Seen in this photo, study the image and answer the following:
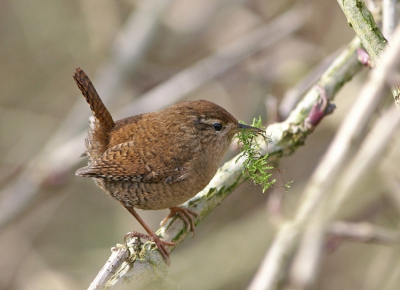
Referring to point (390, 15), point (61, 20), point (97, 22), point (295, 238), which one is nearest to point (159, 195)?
point (295, 238)

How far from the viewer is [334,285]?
199 inches

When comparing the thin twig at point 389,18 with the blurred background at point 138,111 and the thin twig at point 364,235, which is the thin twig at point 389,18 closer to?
the blurred background at point 138,111

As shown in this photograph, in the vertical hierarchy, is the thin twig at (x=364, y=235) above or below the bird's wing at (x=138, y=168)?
below

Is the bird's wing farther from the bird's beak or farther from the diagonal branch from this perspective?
the bird's beak

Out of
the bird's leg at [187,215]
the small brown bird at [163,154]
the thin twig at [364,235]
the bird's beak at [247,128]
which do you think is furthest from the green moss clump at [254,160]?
the thin twig at [364,235]

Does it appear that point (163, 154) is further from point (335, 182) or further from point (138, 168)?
point (335, 182)

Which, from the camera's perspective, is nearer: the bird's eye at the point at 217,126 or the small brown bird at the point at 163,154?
the small brown bird at the point at 163,154

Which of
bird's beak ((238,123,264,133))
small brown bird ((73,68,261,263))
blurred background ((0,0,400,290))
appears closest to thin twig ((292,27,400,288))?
bird's beak ((238,123,264,133))

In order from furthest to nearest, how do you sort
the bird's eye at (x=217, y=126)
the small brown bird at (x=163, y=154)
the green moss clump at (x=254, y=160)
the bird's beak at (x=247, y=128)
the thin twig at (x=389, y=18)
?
the bird's eye at (x=217, y=126), the small brown bird at (x=163, y=154), the bird's beak at (x=247, y=128), the green moss clump at (x=254, y=160), the thin twig at (x=389, y=18)

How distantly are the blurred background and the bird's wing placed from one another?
25.9 inches

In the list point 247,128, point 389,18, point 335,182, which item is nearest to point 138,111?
point 247,128

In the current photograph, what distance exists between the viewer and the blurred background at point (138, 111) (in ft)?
13.3

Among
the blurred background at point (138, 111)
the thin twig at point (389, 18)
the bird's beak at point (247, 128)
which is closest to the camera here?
the thin twig at point (389, 18)

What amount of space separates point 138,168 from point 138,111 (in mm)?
1709
